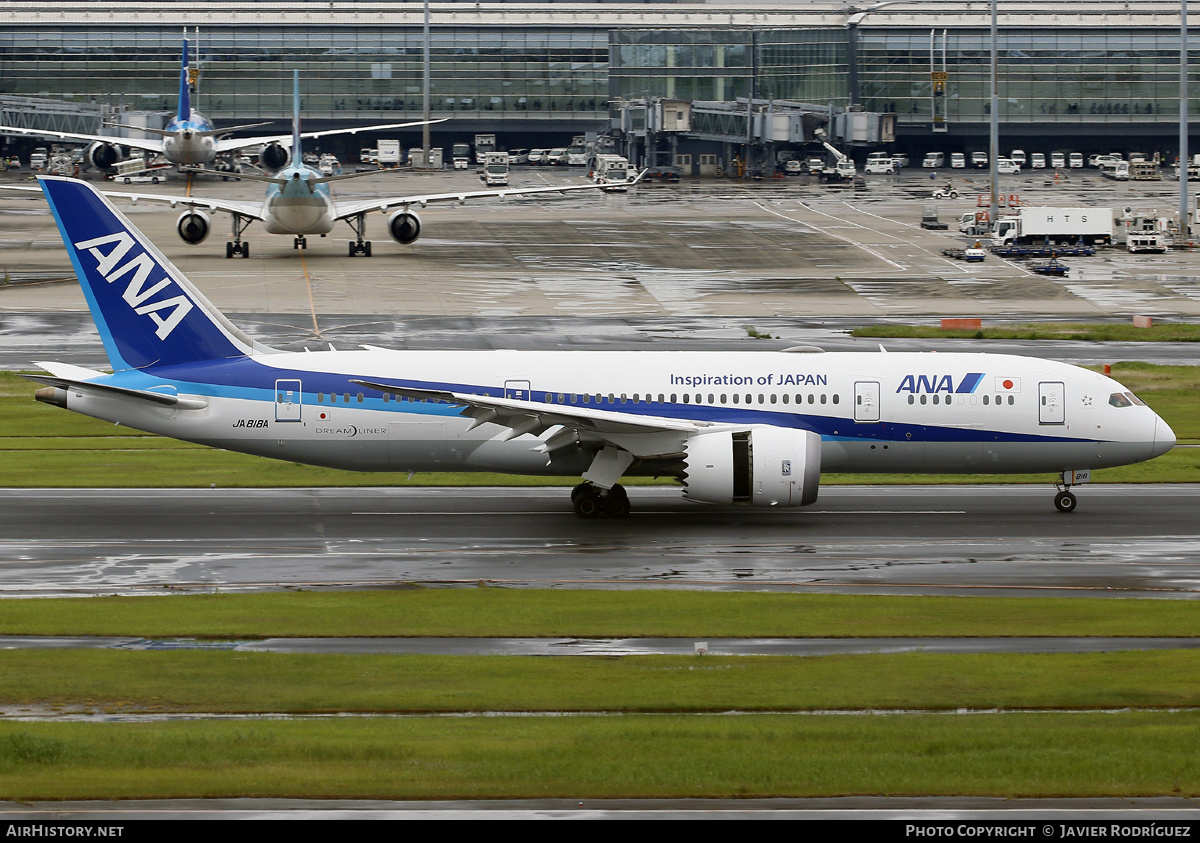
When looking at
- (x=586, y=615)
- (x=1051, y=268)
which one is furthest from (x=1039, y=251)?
(x=586, y=615)

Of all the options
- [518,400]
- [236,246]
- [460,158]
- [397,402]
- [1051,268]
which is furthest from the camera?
[460,158]

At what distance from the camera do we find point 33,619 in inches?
1110

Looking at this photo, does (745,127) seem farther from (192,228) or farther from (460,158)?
(192,228)

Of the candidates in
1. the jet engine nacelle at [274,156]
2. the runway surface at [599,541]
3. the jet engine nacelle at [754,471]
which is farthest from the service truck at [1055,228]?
the jet engine nacelle at [754,471]

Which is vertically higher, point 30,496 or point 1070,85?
point 1070,85

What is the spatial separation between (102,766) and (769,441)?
69.1ft

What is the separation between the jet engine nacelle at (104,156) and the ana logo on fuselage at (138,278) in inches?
5052

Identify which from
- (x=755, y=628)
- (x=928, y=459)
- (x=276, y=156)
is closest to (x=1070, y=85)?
(x=276, y=156)

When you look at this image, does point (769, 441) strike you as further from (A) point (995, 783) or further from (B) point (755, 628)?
(A) point (995, 783)

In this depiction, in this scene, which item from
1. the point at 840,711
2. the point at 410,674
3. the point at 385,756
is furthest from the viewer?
the point at 410,674

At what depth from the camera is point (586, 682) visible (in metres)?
24.2

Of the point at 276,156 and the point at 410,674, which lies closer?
the point at 410,674

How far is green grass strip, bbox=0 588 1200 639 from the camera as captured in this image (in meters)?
27.8

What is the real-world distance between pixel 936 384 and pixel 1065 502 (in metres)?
5.03
